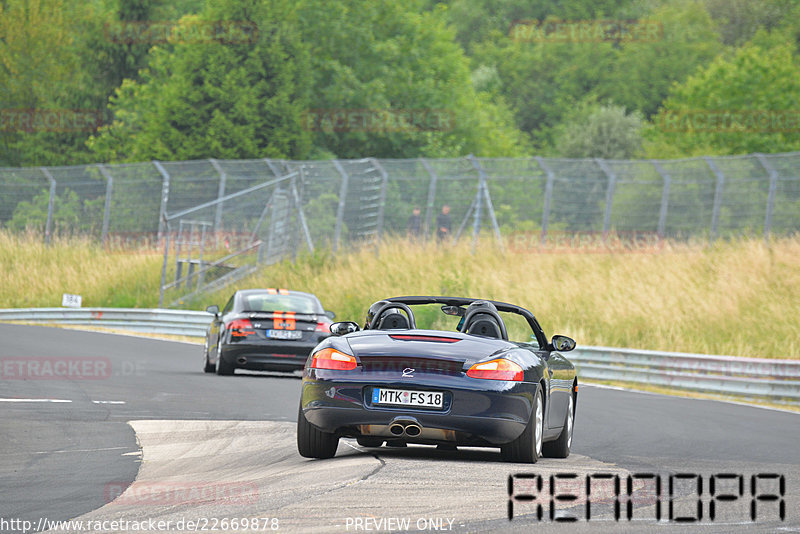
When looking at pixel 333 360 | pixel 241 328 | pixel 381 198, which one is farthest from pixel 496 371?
pixel 381 198

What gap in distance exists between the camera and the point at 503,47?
327ft

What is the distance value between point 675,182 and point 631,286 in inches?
118

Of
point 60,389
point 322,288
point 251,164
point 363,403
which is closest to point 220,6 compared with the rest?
point 251,164

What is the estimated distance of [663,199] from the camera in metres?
30.5

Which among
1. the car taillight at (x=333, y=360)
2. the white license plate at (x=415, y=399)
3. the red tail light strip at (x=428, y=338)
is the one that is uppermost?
the red tail light strip at (x=428, y=338)

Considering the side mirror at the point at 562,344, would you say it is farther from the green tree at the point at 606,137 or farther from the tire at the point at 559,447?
the green tree at the point at 606,137

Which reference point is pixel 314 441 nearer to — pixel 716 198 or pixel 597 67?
pixel 716 198

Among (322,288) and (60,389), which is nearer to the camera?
(60,389)

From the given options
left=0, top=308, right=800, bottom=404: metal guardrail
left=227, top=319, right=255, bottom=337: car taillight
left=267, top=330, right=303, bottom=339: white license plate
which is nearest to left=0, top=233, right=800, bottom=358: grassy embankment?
left=0, top=308, right=800, bottom=404: metal guardrail

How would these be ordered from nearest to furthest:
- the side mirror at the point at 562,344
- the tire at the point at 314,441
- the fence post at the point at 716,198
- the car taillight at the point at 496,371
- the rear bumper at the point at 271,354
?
the car taillight at the point at 496,371, the tire at the point at 314,441, the side mirror at the point at 562,344, the rear bumper at the point at 271,354, the fence post at the point at 716,198

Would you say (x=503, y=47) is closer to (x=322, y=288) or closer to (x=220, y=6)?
(x=220, y=6)

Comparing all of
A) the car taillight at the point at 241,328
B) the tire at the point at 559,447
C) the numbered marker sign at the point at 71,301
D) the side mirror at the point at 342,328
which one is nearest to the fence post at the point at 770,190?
the car taillight at the point at 241,328

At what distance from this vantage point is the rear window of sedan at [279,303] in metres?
20.1

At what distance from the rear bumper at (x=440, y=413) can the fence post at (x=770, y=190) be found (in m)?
20.3
